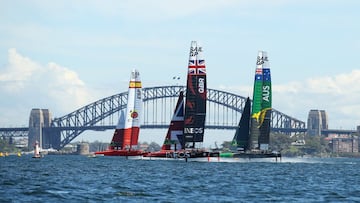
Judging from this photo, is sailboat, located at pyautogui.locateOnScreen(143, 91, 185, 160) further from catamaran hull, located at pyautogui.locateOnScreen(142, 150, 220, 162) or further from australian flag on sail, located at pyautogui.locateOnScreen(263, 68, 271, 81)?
australian flag on sail, located at pyautogui.locateOnScreen(263, 68, 271, 81)

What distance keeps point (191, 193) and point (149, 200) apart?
511cm

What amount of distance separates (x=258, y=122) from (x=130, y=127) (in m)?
20.0

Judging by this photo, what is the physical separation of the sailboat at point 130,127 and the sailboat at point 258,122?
14.8m

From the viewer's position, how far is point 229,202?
44656 mm

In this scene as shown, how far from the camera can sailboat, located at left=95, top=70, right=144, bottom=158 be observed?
12188 centimetres

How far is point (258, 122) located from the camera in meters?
113

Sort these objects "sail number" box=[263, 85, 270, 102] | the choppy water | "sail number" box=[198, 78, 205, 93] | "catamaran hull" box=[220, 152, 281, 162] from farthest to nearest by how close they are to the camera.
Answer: "sail number" box=[263, 85, 270, 102], "catamaran hull" box=[220, 152, 281, 162], "sail number" box=[198, 78, 205, 93], the choppy water

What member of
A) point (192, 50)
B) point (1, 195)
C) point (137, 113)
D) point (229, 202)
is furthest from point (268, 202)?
point (137, 113)

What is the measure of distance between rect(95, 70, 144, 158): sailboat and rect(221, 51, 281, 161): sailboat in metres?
14.8

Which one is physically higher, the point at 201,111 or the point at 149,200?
the point at 201,111

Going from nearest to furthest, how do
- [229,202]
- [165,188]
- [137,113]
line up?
[229,202], [165,188], [137,113]

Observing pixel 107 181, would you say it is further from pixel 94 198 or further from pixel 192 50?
pixel 192 50

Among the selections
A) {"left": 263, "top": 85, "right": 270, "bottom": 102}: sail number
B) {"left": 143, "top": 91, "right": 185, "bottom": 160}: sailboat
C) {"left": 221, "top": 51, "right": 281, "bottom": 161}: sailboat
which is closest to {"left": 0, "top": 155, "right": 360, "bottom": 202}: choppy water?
{"left": 143, "top": 91, "right": 185, "bottom": 160}: sailboat

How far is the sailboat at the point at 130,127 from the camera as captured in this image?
122 meters
